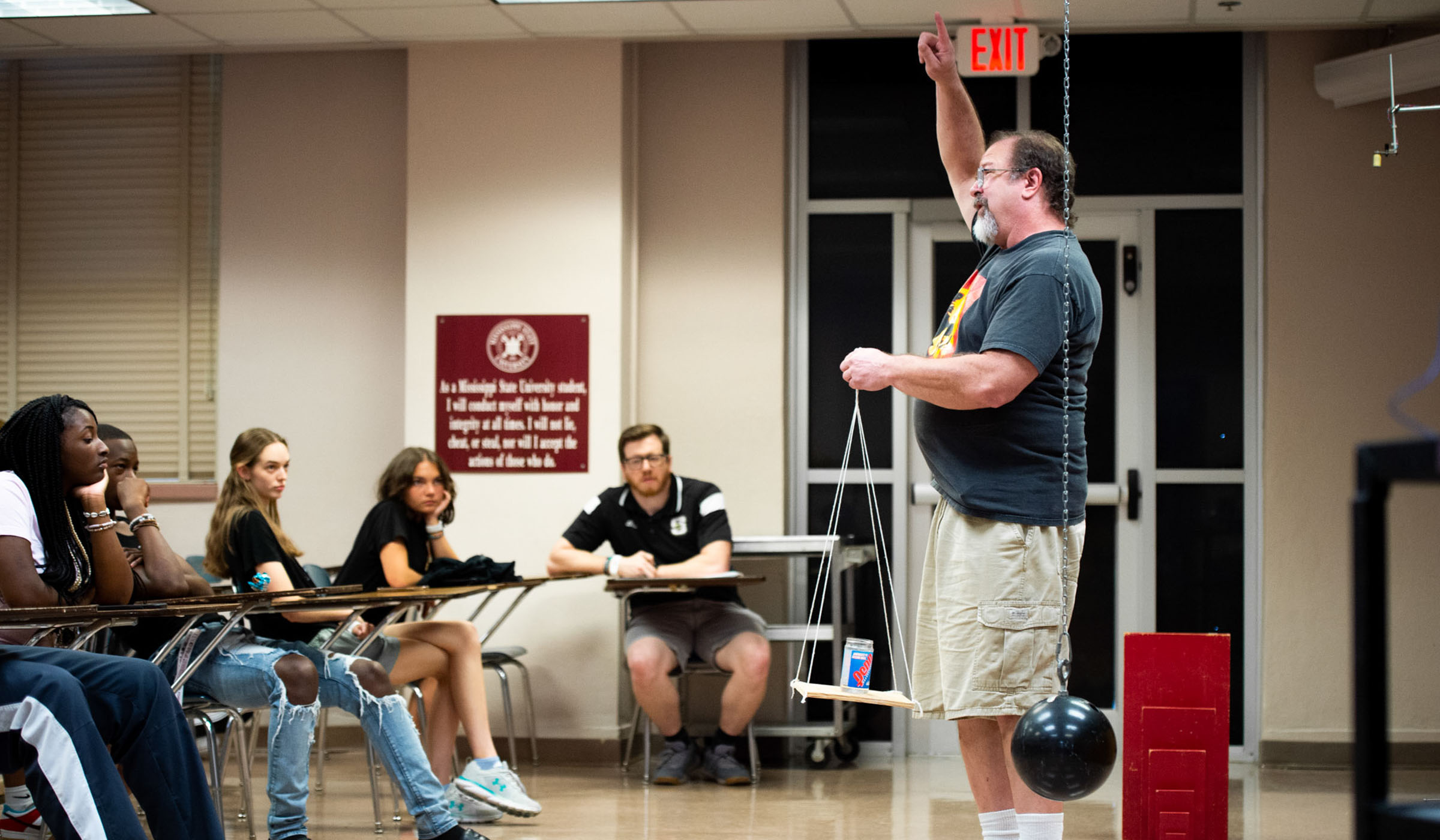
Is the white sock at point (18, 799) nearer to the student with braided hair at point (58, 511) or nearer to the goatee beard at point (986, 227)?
the student with braided hair at point (58, 511)

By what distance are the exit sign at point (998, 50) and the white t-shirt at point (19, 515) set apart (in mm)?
3483

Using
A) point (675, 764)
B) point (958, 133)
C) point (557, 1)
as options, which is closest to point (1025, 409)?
point (958, 133)

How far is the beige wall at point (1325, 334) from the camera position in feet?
17.4

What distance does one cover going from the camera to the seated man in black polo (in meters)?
4.93

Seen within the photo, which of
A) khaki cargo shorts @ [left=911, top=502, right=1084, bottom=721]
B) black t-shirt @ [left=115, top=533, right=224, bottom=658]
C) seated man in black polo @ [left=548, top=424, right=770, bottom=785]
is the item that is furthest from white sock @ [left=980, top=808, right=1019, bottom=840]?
seated man in black polo @ [left=548, top=424, right=770, bottom=785]

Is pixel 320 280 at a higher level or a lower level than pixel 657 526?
higher

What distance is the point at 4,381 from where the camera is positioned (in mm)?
5930

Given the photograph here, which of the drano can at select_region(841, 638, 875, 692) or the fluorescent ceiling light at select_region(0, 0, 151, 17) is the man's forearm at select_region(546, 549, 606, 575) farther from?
the fluorescent ceiling light at select_region(0, 0, 151, 17)

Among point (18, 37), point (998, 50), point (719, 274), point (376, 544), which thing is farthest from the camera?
point (719, 274)

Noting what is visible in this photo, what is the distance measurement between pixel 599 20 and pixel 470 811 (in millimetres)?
2870

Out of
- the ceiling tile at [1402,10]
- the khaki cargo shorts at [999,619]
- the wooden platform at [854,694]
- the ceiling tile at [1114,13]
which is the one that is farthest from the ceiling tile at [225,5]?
the ceiling tile at [1402,10]

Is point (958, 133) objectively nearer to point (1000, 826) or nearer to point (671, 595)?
point (1000, 826)

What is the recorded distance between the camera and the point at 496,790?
400cm

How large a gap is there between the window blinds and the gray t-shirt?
422 cm
